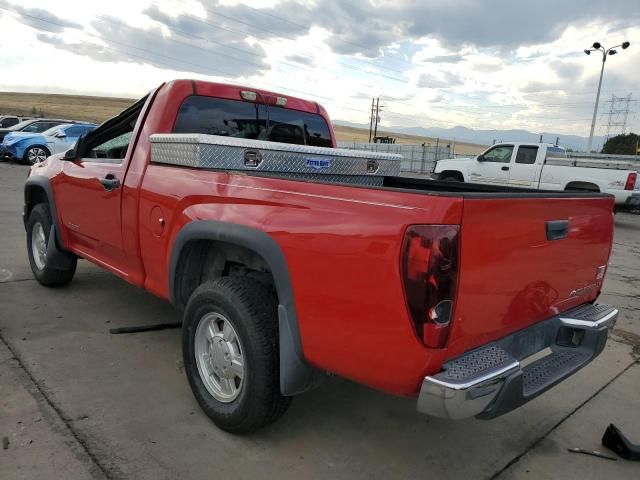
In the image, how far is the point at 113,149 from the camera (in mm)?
4211

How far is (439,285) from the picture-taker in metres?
1.93

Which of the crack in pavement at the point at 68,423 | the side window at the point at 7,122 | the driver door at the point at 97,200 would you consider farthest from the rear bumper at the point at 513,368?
the side window at the point at 7,122

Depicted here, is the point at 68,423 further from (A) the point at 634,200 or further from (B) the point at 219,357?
(A) the point at 634,200

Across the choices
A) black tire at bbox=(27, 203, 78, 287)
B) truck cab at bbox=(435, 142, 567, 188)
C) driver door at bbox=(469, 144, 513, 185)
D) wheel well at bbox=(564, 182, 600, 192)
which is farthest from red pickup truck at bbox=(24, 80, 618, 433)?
driver door at bbox=(469, 144, 513, 185)

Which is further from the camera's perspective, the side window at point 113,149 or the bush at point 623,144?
the bush at point 623,144

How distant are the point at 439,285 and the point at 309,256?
0.59 m

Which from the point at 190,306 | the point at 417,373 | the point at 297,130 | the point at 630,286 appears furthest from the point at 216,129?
the point at 630,286

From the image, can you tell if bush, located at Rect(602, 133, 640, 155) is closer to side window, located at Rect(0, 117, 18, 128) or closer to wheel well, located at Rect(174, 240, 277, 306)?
side window, located at Rect(0, 117, 18, 128)

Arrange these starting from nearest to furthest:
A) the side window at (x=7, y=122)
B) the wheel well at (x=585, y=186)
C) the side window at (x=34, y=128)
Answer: the wheel well at (x=585, y=186)
the side window at (x=34, y=128)
the side window at (x=7, y=122)

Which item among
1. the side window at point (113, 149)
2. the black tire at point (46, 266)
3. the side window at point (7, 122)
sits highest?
the side window at point (7, 122)

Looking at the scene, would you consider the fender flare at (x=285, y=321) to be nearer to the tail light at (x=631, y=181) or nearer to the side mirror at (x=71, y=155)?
the side mirror at (x=71, y=155)

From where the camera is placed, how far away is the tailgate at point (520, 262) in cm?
204

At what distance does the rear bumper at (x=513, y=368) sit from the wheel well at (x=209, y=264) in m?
1.22

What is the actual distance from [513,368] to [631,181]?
12947 millimetres
